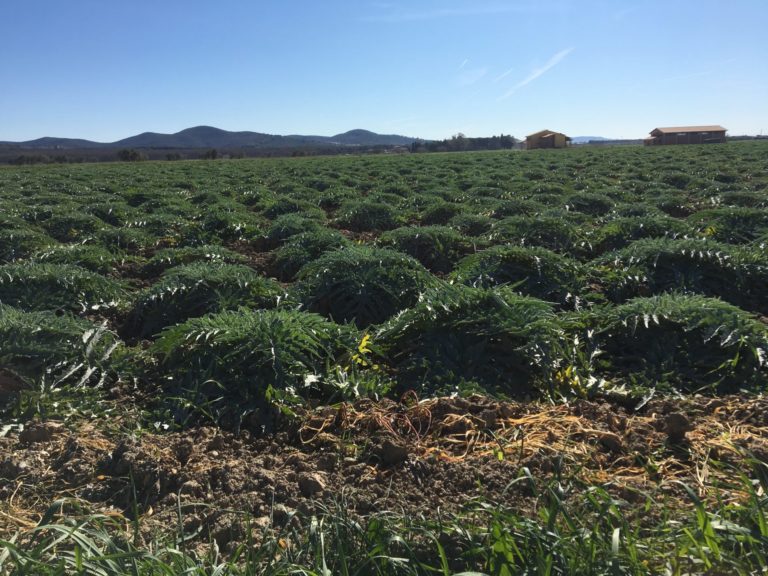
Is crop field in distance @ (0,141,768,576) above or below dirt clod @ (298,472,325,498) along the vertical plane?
above

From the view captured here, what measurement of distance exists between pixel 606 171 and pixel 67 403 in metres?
19.0

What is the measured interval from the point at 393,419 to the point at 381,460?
0.33m

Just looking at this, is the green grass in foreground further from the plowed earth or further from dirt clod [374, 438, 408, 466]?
dirt clod [374, 438, 408, 466]

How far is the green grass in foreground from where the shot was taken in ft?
5.34

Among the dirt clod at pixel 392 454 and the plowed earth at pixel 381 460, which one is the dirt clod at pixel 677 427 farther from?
the dirt clod at pixel 392 454

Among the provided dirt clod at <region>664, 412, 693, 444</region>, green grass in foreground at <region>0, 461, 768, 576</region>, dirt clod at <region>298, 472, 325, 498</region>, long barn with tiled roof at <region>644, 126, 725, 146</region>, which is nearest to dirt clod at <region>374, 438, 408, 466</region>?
dirt clod at <region>298, 472, 325, 498</region>

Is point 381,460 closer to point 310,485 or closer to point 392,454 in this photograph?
point 392,454

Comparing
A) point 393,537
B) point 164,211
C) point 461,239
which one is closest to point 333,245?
point 461,239

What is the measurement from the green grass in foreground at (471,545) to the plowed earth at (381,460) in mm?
106

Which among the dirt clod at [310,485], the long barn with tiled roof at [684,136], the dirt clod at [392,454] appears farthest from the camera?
the long barn with tiled roof at [684,136]

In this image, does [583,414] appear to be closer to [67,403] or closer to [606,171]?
[67,403]

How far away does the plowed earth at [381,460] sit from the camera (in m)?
2.19

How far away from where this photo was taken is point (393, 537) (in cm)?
178

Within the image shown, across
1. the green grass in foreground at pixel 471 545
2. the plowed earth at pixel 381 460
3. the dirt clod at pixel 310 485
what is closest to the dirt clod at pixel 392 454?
the plowed earth at pixel 381 460
